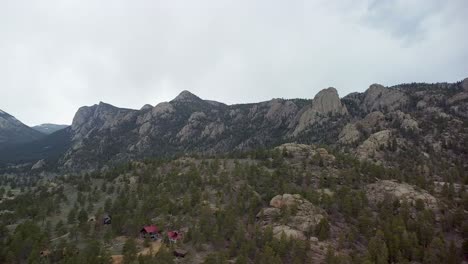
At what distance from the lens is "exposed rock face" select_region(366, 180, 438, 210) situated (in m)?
133

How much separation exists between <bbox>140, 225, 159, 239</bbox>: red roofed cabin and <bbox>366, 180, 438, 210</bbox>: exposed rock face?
69.7 meters

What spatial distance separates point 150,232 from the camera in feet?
355

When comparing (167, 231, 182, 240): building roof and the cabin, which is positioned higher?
(167, 231, 182, 240): building roof

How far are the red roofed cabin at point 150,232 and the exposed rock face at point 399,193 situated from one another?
229ft

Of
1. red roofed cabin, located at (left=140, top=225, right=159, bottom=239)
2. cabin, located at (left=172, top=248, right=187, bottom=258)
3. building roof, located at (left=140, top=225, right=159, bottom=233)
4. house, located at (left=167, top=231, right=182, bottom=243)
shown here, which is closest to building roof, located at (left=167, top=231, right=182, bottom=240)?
house, located at (left=167, top=231, right=182, bottom=243)

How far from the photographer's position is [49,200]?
474 ft

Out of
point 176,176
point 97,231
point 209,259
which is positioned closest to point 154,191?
point 176,176

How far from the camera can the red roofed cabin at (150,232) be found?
4203 inches

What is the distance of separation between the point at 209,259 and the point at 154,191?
57385mm

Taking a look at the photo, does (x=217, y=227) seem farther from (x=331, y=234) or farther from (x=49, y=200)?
(x=49, y=200)

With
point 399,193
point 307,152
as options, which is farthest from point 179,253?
point 307,152

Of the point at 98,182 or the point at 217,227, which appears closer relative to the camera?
the point at 217,227

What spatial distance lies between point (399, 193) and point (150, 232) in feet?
266

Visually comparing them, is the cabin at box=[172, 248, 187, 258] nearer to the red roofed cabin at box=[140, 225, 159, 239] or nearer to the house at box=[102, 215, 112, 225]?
the red roofed cabin at box=[140, 225, 159, 239]
